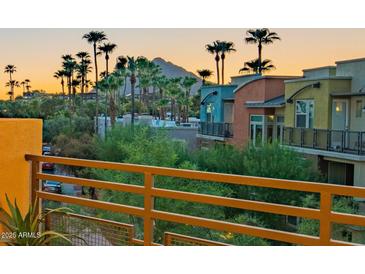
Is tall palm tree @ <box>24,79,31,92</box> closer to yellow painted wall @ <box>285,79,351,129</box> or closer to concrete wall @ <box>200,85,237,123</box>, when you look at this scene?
concrete wall @ <box>200,85,237,123</box>

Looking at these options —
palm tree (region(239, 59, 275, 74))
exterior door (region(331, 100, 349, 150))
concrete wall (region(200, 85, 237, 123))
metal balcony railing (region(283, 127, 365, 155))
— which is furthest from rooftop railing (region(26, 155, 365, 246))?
palm tree (region(239, 59, 275, 74))

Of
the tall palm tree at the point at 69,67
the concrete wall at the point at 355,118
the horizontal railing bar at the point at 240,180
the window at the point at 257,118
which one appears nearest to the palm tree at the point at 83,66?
the tall palm tree at the point at 69,67

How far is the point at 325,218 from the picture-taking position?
2.06m

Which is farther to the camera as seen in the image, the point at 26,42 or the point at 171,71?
the point at 171,71

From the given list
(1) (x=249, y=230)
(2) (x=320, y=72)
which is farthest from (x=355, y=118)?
(1) (x=249, y=230)

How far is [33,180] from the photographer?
10.2 feet

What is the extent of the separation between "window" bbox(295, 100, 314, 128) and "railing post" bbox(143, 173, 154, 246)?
1116 centimetres

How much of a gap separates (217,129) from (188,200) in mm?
15288

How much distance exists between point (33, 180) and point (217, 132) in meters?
14.6
